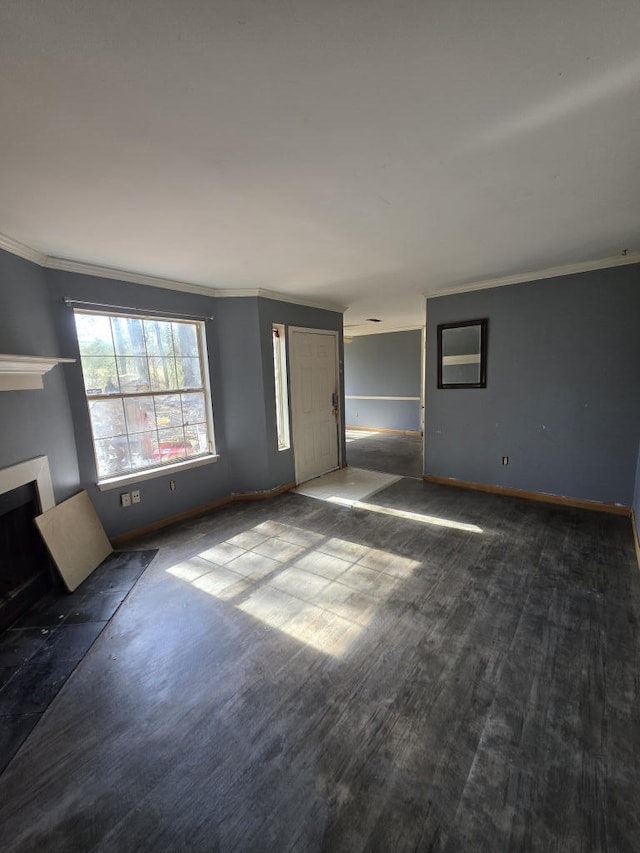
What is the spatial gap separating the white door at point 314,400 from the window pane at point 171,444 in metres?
1.38

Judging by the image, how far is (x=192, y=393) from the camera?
391cm

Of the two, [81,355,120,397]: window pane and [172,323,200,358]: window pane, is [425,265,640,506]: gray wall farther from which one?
[81,355,120,397]: window pane

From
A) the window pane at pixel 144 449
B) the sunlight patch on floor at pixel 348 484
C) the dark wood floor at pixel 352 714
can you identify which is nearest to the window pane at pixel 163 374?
the window pane at pixel 144 449

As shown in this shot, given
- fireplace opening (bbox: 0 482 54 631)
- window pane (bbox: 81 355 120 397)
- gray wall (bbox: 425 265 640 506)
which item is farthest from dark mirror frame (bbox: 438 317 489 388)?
fireplace opening (bbox: 0 482 54 631)

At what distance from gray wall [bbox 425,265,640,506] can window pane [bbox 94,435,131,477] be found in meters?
3.58

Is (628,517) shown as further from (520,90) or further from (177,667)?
(177,667)

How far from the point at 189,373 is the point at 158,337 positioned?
48 centimetres

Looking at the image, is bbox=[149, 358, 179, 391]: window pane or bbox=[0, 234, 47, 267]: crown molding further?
bbox=[149, 358, 179, 391]: window pane

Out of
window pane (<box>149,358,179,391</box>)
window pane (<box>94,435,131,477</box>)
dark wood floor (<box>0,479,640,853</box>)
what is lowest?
dark wood floor (<box>0,479,640,853</box>)

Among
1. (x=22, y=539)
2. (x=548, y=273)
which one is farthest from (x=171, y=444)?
(x=548, y=273)

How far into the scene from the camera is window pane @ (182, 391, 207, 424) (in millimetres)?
3873

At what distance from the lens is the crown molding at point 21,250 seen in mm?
2352

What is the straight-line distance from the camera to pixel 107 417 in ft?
10.7

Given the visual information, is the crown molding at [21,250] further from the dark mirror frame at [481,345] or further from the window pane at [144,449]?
the dark mirror frame at [481,345]
